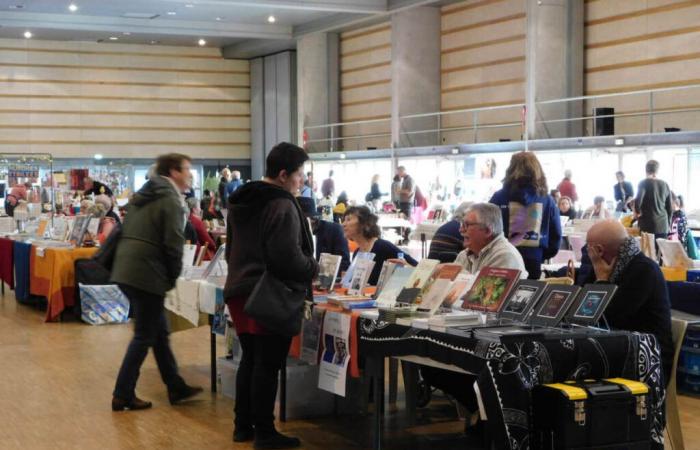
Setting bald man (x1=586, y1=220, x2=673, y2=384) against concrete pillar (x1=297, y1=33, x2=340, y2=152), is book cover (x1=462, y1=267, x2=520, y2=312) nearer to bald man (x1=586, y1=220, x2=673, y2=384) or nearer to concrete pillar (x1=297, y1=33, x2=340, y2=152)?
bald man (x1=586, y1=220, x2=673, y2=384)

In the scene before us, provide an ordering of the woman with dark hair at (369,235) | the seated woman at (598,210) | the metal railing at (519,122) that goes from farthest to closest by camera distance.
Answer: the metal railing at (519,122) → the seated woman at (598,210) → the woman with dark hair at (369,235)

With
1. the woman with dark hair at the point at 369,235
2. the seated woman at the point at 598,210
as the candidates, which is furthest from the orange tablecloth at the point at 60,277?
the seated woman at the point at 598,210

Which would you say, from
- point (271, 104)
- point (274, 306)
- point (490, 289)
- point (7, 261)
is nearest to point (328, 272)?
point (274, 306)

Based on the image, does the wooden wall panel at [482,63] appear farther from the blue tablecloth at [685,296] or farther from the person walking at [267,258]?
the person walking at [267,258]

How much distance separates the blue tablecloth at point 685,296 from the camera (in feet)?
20.0

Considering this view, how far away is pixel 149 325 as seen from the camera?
5211 millimetres

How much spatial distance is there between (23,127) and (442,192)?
1098 cm

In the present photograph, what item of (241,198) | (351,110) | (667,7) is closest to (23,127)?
(351,110)

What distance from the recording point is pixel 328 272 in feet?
17.2

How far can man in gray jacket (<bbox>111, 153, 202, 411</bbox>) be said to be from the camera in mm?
5145

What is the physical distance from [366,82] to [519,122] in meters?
5.61

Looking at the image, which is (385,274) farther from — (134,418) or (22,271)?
(22,271)

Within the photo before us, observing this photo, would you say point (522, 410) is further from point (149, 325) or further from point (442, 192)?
point (442, 192)

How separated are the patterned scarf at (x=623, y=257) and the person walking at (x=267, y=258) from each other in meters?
1.21
